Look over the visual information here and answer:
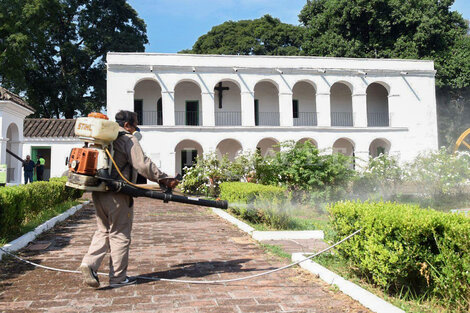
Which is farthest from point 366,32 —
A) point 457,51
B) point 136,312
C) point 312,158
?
point 136,312

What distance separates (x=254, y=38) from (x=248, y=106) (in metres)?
16.6

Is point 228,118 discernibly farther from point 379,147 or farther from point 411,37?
point 411,37

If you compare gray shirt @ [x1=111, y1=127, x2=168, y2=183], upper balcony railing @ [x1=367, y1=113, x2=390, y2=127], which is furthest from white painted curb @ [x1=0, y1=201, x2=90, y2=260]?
upper balcony railing @ [x1=367, y1=113, x2=390, y2=127]

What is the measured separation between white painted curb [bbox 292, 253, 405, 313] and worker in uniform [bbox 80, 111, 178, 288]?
1981 millimetres

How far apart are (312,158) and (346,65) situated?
14645 millimetres

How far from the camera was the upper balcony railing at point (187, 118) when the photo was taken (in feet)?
80.1

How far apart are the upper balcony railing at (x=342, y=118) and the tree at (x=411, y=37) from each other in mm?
4934

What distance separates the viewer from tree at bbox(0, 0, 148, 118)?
2952 centimetres

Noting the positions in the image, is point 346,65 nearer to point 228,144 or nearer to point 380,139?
point 380,139

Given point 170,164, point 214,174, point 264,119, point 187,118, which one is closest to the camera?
point 214,174

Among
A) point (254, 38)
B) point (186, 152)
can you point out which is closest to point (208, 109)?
point (186, 152)

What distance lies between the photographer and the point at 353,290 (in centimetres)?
384

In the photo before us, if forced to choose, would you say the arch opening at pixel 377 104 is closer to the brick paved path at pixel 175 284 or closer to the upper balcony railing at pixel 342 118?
the upper balcony railing at pixel 342 118

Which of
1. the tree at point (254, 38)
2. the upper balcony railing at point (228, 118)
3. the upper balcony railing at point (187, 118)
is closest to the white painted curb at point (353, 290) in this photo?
the upper balcony railing at point (228, 118)
